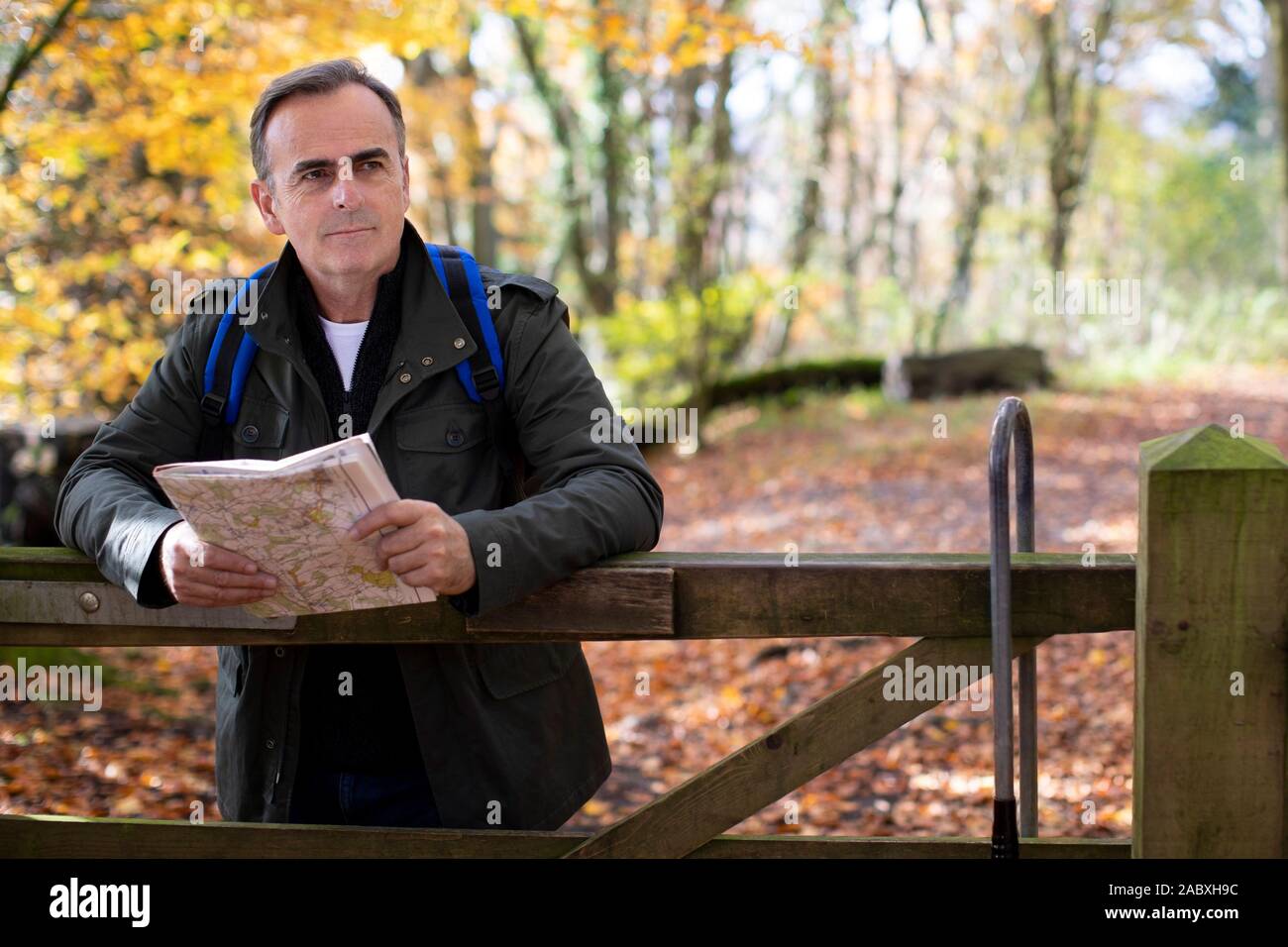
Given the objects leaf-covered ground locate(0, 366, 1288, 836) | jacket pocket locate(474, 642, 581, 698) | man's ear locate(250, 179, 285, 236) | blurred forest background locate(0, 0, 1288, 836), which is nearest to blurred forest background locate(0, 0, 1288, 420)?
blurred forest background locate(0, 0, 1288, 836)

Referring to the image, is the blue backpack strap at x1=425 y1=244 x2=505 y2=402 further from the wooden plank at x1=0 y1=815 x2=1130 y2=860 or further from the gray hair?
the wooden plank at x1=0 y1=815 x2=1130 y2=860

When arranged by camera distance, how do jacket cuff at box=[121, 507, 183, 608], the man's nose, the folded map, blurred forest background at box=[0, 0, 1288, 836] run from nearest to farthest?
the folded map < jacket cuff at box=[121, 507, 183, 608] < the man's nose < blurred forest background at box=[0, 0, 1288, 836]

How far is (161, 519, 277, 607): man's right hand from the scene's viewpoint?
83.0 inches

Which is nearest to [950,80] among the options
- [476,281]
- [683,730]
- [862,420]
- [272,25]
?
[862,420]

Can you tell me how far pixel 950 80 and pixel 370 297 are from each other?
22.3m

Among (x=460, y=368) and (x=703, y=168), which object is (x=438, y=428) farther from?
(x=703, y=168)

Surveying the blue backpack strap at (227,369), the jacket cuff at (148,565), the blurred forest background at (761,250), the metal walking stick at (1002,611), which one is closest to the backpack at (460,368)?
the blue backpack strap at (227,369)

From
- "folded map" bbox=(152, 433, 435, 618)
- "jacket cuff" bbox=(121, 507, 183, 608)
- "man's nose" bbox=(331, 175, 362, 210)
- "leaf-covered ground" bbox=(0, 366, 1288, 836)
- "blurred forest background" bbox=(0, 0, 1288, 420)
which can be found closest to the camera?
"folded map" bbox=(152, 433, 435, 618)

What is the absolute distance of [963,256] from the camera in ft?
66.7

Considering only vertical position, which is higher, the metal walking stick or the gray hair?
the gray hair

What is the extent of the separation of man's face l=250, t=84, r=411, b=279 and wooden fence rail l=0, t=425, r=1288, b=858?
0.78 m

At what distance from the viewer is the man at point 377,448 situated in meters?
2.45

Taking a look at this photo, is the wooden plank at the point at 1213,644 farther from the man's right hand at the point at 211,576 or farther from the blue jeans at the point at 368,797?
the man's right hand at the point at 211,576
